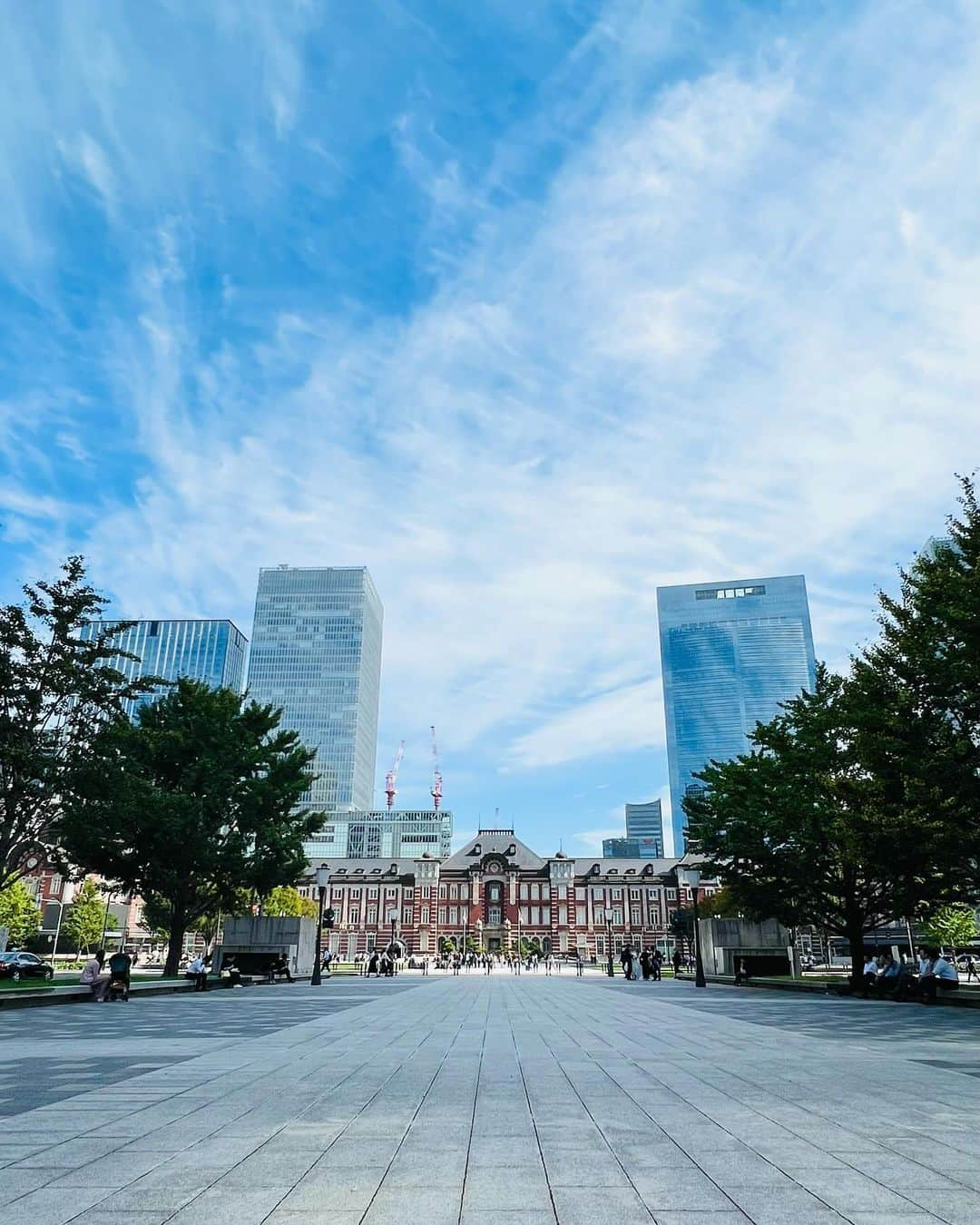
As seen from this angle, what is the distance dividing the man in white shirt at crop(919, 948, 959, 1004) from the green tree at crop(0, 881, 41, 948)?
64.8m

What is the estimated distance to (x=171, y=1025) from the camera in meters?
17.1

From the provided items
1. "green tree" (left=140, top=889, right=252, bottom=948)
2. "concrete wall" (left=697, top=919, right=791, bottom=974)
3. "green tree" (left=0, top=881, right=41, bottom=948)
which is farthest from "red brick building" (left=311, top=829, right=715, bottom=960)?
"concrete wall" (left=697, top=919, right=791, bottom=974)

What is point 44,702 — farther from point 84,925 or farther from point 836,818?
point 84,925

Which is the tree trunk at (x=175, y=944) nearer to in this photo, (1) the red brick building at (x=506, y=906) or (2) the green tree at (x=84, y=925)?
(2) the green tree at (x=84, y=925)

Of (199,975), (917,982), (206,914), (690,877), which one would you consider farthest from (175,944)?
(917,982)

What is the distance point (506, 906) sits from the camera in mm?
115125

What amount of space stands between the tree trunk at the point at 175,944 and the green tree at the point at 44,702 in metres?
10.9

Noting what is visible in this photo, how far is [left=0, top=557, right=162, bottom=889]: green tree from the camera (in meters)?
23.9

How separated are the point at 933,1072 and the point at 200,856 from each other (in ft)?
93.7

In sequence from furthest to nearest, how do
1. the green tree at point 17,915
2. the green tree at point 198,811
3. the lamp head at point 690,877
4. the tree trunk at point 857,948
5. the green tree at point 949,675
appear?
1. the green tree at point 17,915
2. the lamp head at point 690,877
3. the green tree at point 198,811
4. the tree trunk at point 857,948
5. the green tree at point 949,675

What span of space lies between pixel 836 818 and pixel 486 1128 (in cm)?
2293

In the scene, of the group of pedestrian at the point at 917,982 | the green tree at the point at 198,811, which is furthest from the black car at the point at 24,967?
the group of pedestrian at the point at 917,982

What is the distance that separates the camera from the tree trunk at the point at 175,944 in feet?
120

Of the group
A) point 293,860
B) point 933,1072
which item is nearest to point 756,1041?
point 933,1072
